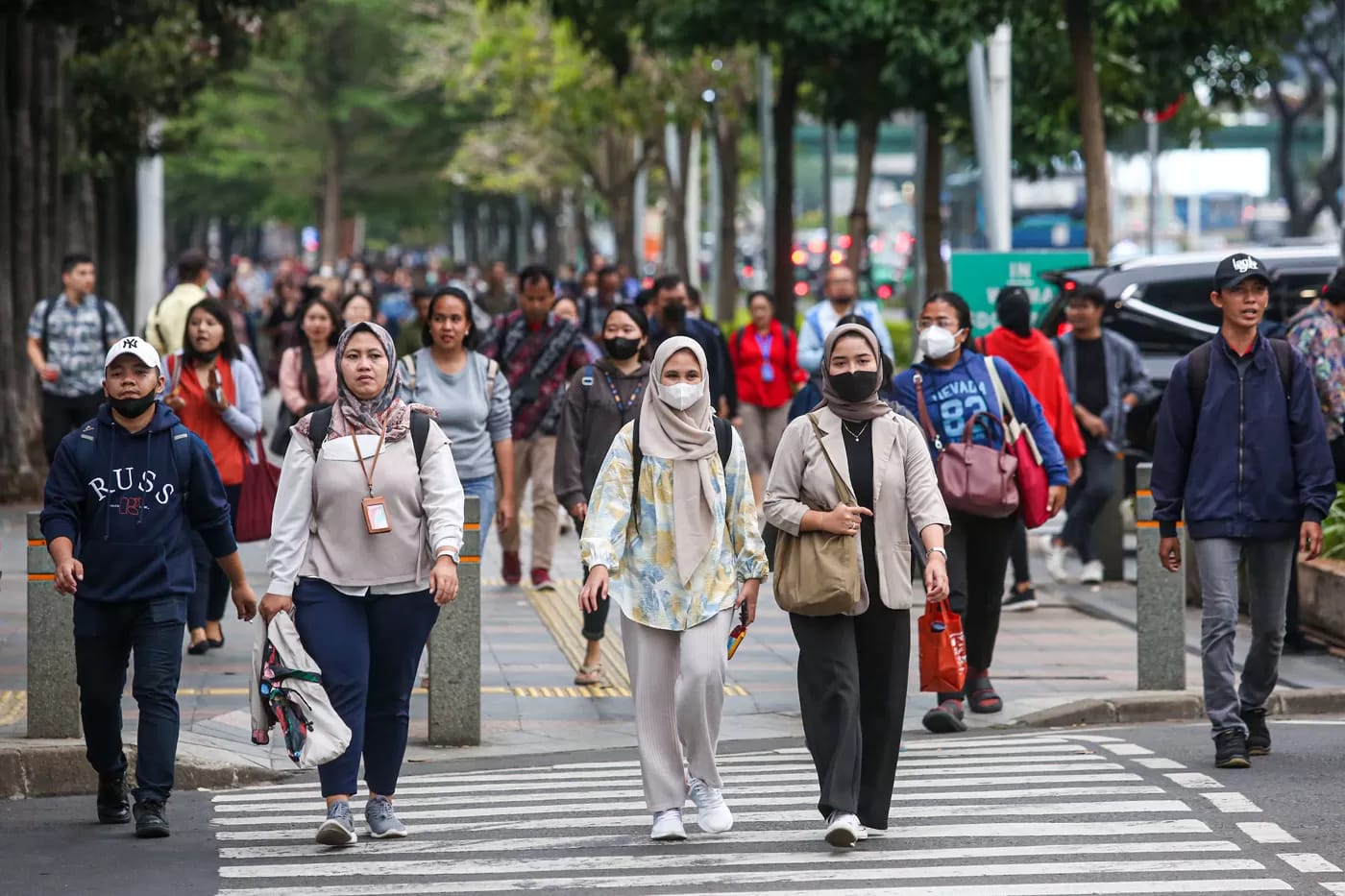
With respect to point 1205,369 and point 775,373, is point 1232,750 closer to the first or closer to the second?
point 1205,369

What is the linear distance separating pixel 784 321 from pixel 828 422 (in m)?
21.2

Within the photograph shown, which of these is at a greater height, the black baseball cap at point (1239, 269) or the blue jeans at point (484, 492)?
the black baseball cap at point (1239, 269)

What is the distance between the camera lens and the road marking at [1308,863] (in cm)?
666

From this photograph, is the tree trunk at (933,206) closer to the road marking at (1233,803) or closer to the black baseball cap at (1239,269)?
the black baseball cap at (1239,269)

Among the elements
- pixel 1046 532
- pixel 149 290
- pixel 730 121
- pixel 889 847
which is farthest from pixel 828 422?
pixel 730 121

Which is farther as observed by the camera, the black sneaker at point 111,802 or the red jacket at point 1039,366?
the red jacket at point 1039,366

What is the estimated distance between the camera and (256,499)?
11.1 m

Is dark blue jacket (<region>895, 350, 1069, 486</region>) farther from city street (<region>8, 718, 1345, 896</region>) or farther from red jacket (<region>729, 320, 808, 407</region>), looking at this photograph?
red jacket (<region>729, 320, 808, 407</region>)

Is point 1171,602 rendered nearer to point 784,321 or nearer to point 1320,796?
point 1320,796

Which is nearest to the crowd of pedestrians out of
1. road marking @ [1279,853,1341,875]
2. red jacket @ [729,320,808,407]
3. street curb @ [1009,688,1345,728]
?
street curb @ [1009,688,1345,728]

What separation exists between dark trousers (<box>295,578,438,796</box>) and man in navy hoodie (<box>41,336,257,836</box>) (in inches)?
18.9

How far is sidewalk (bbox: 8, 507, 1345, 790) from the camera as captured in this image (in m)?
9.64

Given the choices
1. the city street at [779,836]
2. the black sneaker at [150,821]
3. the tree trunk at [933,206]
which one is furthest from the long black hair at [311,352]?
the tree trunk at [933,206]

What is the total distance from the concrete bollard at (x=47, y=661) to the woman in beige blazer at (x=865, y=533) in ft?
10.2
